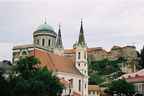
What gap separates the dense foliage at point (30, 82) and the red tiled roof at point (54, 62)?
14.3m

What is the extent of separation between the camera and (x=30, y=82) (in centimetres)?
5081

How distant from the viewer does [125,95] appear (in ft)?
219

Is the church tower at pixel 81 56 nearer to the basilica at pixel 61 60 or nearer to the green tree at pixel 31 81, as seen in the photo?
the basilica at pixel 61 60

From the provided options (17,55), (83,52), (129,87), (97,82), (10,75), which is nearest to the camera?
(10,75)

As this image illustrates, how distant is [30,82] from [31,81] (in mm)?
365

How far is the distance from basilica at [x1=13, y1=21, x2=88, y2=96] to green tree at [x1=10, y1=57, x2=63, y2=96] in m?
14.8

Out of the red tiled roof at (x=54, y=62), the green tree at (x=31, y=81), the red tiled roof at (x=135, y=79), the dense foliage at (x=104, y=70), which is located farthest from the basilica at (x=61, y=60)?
the dense foliage at (x=104, y=70)

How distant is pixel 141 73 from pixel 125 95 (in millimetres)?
11954

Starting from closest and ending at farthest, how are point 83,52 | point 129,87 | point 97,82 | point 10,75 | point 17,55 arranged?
point 10,75 < point 129,87 < point 17,55 < point 83,52 < point 97,82

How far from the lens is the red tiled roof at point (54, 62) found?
71938 millimetres

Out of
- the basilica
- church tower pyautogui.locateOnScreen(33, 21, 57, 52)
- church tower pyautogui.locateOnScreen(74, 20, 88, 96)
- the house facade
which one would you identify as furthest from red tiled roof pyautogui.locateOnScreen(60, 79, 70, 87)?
church tower pyautogui.locateOnScreen(33, 21, 57, 52)

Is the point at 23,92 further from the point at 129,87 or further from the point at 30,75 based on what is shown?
the point at 129,87

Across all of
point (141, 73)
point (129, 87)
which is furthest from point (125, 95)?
point (141, 73)

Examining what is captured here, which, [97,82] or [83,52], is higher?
[83,52]
